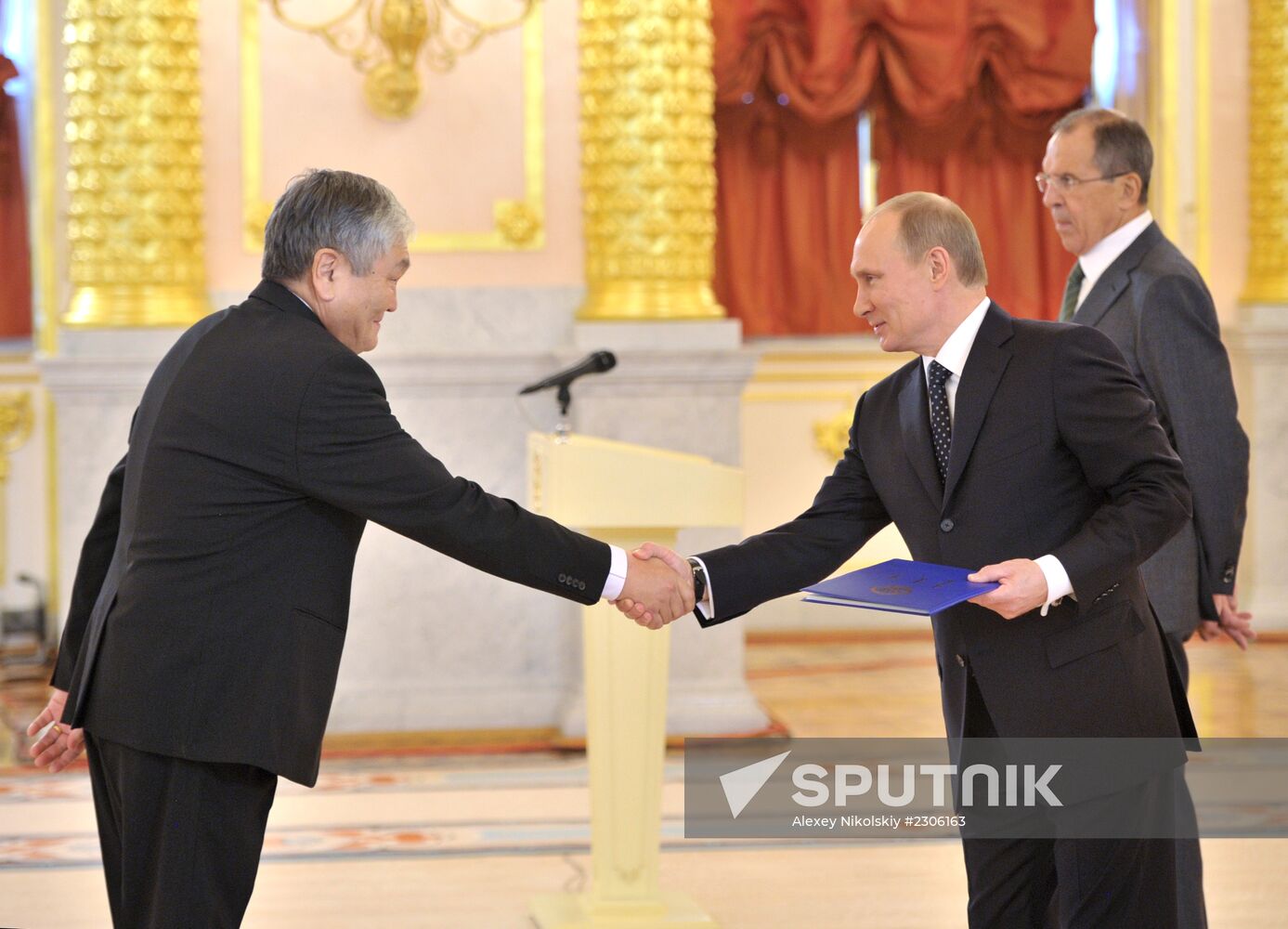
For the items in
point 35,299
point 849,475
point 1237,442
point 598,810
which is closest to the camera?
point 849,475

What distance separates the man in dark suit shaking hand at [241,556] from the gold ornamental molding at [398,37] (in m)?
3.78

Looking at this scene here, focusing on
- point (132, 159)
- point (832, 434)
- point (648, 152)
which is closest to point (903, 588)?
point (648, 152)

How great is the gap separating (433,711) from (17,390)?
3.52 m

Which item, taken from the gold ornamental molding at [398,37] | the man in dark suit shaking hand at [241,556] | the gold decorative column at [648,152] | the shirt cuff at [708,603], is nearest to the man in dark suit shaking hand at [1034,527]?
the shirt cuff at [708,603]

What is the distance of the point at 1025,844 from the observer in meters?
2.74

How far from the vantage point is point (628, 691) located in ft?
13.6

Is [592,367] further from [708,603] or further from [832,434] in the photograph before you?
[832,434]

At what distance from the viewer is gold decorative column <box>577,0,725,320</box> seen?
641cm

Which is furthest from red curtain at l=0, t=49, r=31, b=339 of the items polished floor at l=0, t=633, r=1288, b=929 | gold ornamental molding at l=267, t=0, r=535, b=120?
polished floor at l=0, t=633, r=1288, b=929

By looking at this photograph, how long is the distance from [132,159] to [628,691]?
11.2ft

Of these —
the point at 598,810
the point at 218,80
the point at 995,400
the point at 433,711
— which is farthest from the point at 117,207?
the point at 995,400

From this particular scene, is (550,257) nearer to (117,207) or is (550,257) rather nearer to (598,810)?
(117,207)

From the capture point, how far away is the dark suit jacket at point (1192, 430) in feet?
11.4

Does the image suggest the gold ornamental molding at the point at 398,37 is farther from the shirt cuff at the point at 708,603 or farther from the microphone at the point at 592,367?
the shirt cuff at the point at 708,603
